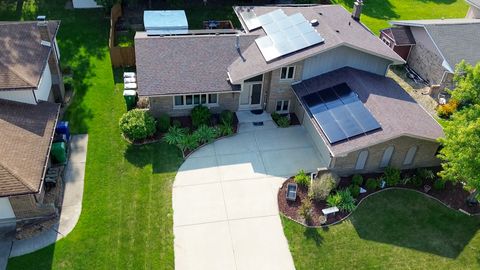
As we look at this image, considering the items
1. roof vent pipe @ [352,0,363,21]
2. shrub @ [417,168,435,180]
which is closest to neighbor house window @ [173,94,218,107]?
roof vent pipe @ [352,0,363,21]

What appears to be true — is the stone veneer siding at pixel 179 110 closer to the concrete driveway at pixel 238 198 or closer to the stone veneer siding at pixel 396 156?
the concrete driveway at pixel 238 198

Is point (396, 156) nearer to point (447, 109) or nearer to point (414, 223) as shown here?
point (414, 223)

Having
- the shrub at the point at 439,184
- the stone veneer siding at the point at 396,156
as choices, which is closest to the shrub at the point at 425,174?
the shrub at the point at 439,184

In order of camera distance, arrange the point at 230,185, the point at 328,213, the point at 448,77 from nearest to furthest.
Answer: the point at 328,213, the point at 230,185, the point at 448,77

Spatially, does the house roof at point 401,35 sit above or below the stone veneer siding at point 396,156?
above

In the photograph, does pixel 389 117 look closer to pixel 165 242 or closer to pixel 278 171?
pixel 278 171

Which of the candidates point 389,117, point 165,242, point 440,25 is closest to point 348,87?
point 389,117
